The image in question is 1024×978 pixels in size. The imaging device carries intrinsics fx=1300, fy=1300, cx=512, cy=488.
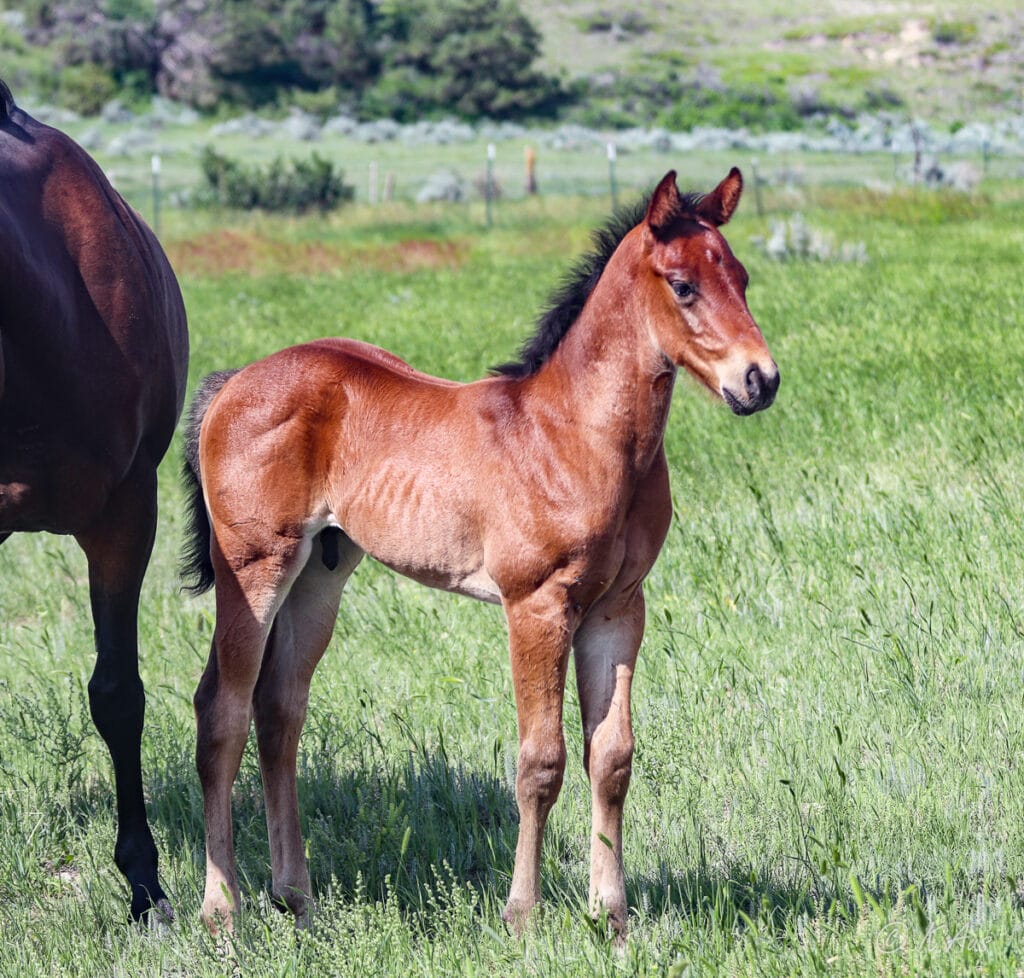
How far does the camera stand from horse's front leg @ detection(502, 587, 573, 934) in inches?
118

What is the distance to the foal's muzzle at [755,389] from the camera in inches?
108

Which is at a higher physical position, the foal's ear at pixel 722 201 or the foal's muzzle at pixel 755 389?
the foal's ear at pixel 722 201

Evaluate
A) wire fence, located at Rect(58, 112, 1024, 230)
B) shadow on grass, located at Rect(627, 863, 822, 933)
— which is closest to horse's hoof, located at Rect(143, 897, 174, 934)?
shadow on grass, located at Rect(627, 863, 822, 933)

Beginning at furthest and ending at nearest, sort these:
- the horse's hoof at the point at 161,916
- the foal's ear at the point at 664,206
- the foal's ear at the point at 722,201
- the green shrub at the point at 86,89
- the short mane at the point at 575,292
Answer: the green shrub at the point at 86,89
the horse's hoof at the point at 161,916
the short mane at the point at 575,292
the foal's ear at the point at 722,201
the foal's ear at the point at 664,206

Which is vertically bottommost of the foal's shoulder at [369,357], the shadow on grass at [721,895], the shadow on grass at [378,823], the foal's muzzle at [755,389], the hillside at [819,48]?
the shadow on grass at [378,823]

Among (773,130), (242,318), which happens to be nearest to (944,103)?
(773,130)

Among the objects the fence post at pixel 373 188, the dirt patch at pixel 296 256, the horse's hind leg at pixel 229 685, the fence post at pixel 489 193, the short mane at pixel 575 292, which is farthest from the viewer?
the fence post at pixel 373 188

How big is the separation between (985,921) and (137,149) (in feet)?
139

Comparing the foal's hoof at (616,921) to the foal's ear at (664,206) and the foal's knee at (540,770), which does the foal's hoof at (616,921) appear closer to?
the foal's knee at (540,770)

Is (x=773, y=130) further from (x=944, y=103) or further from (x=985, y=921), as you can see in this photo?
(x=985, y=921)

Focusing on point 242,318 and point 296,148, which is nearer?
point 242,318

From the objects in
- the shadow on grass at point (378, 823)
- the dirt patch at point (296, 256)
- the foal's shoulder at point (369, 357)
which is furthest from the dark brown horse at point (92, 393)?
the dirt patch at point (296, 256)

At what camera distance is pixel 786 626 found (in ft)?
16.7

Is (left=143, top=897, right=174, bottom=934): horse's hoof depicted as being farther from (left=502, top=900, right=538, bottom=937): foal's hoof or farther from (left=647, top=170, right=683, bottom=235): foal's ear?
(left=647, top=170, right=683, bottom=235): foal's ear
